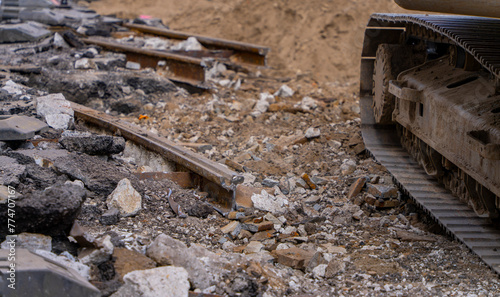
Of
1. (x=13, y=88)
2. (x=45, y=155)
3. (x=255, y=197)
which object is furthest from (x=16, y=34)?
(x=255, y=197)

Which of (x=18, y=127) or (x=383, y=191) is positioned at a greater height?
(x=18, y=127)

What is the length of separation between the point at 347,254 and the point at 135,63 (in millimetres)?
6352

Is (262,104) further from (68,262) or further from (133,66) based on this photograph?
(68,262)

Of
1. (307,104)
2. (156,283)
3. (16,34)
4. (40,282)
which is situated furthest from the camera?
(16,34)

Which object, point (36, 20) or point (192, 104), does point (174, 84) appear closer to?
point (192, 104)

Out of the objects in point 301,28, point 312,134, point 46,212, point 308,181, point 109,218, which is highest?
point 301,28

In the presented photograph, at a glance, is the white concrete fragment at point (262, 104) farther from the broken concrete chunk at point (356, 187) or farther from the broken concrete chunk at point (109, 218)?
the broken concrete chunk at point (109, 218)

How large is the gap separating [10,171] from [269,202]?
2.16 m

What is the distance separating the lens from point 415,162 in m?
5.46

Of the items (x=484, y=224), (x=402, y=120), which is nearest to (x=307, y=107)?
(x=402, y=120)

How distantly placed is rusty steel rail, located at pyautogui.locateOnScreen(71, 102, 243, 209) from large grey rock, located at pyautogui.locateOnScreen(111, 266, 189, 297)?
1532 millimetres

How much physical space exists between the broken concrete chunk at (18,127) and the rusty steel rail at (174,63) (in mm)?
3852

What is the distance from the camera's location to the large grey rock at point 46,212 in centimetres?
310

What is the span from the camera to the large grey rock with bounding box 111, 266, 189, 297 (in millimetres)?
2857
